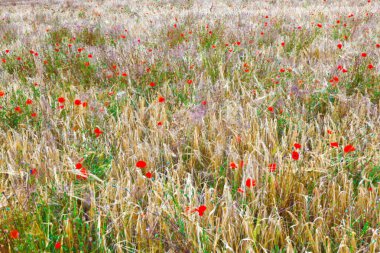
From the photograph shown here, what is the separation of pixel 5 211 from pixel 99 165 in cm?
59

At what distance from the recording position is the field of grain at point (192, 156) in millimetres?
1446

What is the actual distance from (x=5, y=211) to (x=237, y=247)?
1.05m

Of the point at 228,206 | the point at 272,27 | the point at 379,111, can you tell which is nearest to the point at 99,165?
the point at 228,206

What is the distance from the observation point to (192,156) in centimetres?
208

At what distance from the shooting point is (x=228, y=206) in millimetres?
1494

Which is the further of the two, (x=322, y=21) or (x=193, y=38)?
(x=322, y=21)

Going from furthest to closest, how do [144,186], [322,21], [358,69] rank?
[322,21]
[358,69]
[144,186]

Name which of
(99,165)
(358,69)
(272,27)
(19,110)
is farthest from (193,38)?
(99,165)

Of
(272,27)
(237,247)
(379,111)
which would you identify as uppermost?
(272,27)

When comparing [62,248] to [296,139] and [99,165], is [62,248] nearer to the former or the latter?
[99,165]

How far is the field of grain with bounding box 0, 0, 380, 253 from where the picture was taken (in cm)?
145

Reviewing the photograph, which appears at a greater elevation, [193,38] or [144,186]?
[193,38]

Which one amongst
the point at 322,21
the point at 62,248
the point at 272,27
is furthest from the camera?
the point at 322,21

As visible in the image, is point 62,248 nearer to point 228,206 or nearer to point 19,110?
point 228,206
